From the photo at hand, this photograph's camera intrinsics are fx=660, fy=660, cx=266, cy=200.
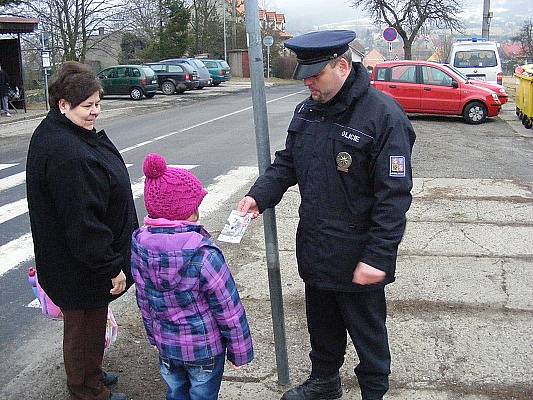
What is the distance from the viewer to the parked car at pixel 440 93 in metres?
16.4

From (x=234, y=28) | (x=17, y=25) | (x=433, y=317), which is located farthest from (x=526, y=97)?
(x=234, y=28)

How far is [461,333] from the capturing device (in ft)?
14.0

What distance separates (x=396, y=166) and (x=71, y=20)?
108 feet

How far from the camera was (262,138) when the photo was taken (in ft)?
10.8

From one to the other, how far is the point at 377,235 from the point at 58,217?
141 cm

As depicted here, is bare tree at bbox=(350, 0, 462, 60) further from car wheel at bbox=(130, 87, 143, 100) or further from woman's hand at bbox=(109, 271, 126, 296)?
woman's hand at bbox=(109, 271, 126, 296)

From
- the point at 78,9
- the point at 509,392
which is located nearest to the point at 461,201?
the point at 509,392

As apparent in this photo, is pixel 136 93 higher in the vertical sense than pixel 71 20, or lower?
lower

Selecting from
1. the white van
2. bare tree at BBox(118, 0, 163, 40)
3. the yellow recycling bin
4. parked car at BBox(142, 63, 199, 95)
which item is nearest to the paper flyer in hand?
the yellow recycling bin

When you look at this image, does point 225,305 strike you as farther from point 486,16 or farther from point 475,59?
point 486,16

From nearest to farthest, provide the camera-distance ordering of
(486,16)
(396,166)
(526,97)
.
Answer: (396,166), (526,97), (486,16)

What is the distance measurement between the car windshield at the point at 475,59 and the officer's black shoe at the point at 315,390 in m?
19.5

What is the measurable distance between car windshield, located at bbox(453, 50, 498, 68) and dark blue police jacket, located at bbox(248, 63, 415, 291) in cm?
1965

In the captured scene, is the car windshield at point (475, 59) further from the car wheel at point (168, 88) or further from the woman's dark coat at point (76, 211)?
the woman's dark coat at point (76, 211)
